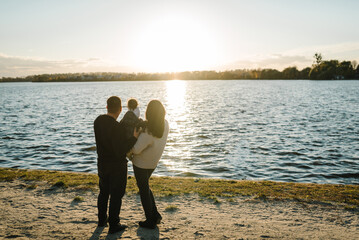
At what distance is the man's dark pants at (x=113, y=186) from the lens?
5422mm

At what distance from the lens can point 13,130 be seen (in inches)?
977

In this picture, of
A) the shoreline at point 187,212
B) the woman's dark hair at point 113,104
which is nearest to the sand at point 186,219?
the shoreline at point 187,212

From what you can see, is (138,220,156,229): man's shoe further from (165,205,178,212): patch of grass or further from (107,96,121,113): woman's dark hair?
(107,96,121,113): woman's dark hair

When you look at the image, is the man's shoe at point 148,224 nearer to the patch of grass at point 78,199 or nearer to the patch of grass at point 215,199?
the patch of grass at point 215,199

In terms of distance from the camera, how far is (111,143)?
17.3 feet

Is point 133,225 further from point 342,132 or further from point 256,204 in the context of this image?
point 342,132

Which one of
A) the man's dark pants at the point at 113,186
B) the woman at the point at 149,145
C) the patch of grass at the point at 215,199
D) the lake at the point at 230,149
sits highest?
the woman at the point at 149,145

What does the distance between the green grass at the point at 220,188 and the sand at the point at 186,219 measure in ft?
1.22

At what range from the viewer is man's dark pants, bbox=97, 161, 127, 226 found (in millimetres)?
5422

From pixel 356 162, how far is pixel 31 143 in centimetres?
2023

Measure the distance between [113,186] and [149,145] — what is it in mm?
1102

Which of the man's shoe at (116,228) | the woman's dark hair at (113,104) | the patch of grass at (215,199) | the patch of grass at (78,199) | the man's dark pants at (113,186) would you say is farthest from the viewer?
the patch of grass at (78,199)

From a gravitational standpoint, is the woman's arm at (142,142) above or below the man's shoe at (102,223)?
above

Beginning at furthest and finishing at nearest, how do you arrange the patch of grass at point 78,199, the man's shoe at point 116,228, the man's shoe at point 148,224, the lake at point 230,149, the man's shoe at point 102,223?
the lake at point 230,149
the patch of grass at point 78,199
the man's shoe at point 102,223
the man's shoe at point 148,224
the man's shoe at point 116,228
